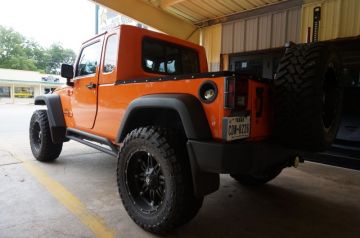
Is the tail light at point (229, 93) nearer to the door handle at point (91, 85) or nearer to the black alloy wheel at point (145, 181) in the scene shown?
the black alloy wheel at point (145, 181)

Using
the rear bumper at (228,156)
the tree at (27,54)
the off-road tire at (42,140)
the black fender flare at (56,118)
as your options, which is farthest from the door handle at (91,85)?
the tree at (27,54)

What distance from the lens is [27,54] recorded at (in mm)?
59188

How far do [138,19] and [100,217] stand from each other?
5.33 metres

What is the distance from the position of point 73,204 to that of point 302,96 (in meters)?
2.54

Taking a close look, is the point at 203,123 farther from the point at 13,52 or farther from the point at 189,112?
the point at 13,52

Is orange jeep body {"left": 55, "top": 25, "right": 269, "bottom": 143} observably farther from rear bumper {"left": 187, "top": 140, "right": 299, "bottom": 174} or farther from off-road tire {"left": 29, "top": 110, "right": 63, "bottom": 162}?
off-road tire {"left": 29, "top": 110, "right": 63, "bottom": 162}

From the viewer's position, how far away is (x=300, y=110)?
202 cm

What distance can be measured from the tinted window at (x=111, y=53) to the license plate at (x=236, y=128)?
1745mm

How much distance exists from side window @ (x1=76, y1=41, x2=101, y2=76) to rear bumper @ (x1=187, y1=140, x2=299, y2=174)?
7.00 ft

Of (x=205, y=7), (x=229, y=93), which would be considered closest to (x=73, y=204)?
(x=229, y=93)

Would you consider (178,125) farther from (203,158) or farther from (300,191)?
(300,191)

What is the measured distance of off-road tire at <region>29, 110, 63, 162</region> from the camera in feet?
14.4

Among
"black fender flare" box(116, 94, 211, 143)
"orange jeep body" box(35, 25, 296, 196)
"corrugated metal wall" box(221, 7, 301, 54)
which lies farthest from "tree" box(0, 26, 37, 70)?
"black fender flare" box(116, 94, 211, 143)

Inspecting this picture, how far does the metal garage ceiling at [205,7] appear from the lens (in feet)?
21.0
